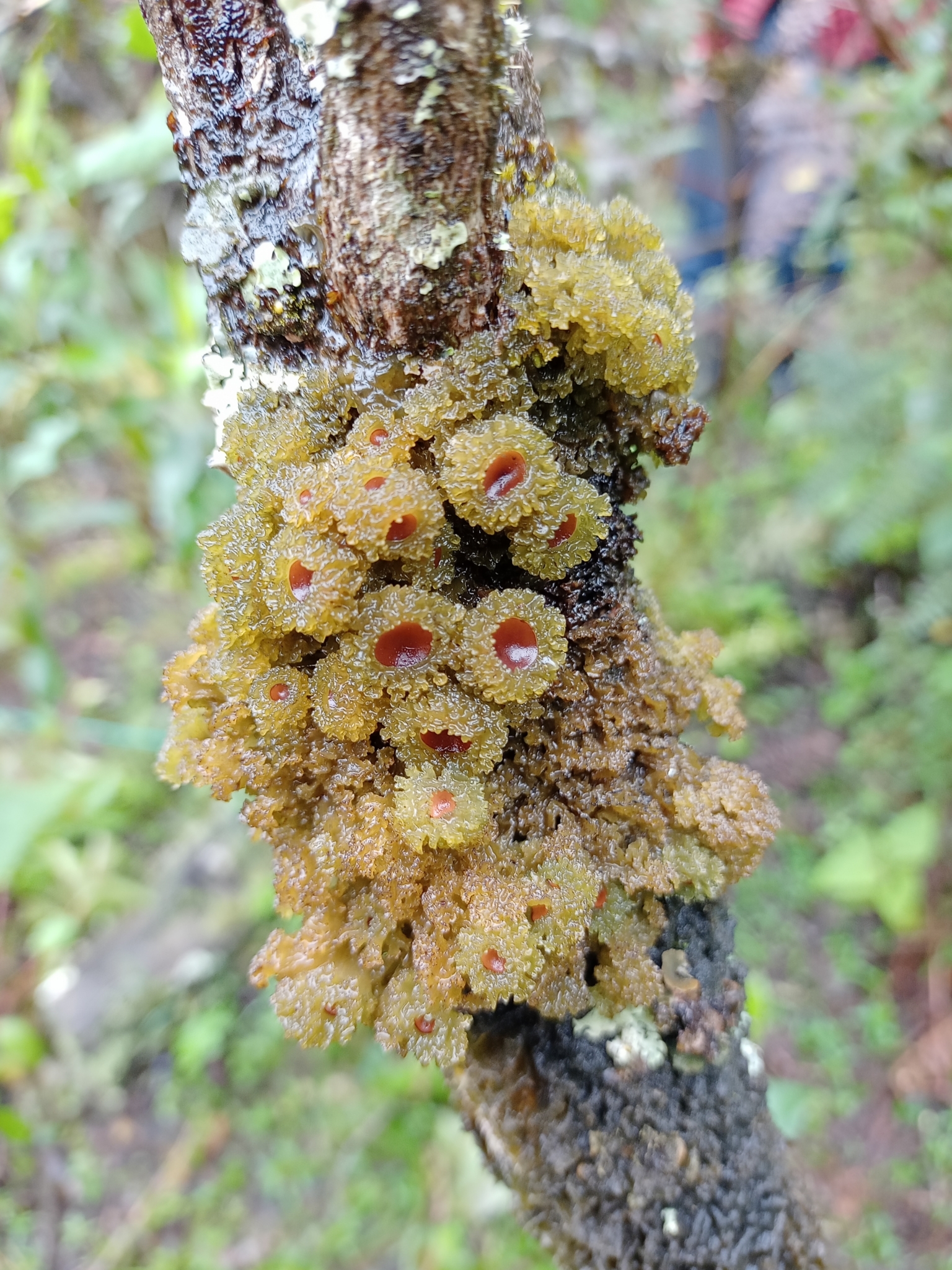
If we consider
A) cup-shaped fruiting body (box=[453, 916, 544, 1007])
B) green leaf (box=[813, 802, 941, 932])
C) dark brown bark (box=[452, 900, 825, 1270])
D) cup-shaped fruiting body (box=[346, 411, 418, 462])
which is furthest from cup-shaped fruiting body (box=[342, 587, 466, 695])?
green leaf (box=[813, 802, 941, 932])

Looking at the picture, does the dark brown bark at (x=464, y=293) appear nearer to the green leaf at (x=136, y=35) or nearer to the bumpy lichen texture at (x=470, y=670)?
the bumpy lichen texture at (x=470, y=670)

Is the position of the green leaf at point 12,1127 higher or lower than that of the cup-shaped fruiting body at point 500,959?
higher

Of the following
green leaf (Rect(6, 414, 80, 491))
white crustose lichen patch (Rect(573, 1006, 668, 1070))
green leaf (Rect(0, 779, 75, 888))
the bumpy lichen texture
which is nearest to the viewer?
the bumpy lichen texture

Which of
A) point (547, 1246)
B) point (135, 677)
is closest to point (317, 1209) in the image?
point (547, 1246)

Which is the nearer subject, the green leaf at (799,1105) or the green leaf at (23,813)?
the green leaf at (799,1105)

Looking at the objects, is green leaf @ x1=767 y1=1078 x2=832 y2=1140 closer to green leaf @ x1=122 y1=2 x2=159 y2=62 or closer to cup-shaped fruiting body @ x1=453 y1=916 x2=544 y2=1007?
cup-shaped fruiting body @ x1=453 y1=916 x2=544 y2=1007

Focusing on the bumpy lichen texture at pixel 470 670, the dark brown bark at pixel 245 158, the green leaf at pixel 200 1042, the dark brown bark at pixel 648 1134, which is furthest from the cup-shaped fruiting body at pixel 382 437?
the green leaf at pixel 200 1042

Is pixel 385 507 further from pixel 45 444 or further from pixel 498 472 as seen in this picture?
pixel 45 444
